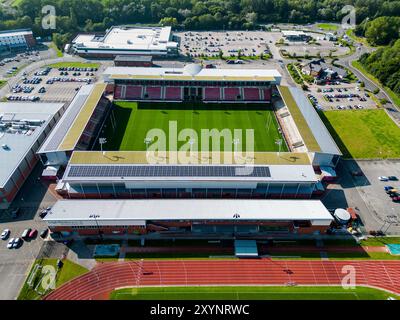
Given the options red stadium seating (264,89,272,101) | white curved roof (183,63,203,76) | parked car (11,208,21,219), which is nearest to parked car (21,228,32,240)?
parked car (11,208,21,219)

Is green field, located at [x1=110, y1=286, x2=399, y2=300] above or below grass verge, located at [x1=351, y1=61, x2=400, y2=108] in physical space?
below

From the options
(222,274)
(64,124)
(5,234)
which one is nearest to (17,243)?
(5,234)

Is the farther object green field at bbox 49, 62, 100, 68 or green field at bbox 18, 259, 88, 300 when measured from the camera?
green field at bbox 49, 62, 100, 68

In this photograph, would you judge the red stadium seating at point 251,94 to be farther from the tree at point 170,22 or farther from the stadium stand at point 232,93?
the tree at point 170,22

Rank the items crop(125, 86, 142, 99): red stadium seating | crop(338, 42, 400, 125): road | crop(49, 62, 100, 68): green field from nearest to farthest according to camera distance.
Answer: crop(338, 42, 400, 125): road
crop(125, 86, 142, 99): red stadium seating
crop(49, 62, 100, 68): green field

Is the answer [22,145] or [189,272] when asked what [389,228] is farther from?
[22,145]

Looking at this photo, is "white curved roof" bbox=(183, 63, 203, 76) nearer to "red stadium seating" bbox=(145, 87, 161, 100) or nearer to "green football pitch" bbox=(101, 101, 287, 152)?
"green football pitch" bbox=(101, 101, 287, 152)

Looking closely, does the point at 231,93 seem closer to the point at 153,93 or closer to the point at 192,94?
the point at 192,94

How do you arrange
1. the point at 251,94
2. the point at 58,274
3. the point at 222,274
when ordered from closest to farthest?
1. the point at 58,274
2. the point at 222,274
3. the point at 251,94
